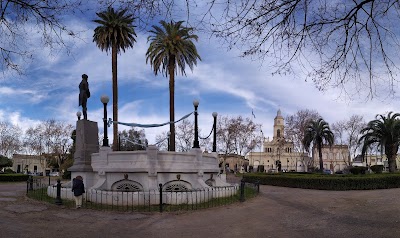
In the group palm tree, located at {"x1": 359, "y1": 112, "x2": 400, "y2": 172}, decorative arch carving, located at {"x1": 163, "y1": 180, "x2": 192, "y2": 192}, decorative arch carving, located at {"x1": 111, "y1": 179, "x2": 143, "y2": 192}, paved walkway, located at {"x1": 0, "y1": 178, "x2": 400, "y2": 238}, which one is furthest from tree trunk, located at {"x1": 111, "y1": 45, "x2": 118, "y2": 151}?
palm tree, located at {"x1": 359, "y1": 112, "x2": 400, "y2": 172}

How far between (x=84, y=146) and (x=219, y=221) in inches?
392

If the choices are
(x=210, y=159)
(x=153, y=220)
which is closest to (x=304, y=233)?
(x=153, y=220)

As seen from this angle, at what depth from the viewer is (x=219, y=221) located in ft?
38.5

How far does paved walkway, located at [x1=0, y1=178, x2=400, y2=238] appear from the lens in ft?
31.8

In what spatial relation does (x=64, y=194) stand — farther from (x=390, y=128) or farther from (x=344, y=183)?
(x=390, y=128)

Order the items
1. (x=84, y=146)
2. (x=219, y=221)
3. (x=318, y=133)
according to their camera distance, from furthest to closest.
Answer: (x=318, y=133), (x=84, y=146), (x=219, y=221)

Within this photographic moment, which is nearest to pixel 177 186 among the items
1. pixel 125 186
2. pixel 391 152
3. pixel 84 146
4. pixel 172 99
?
pixel 125 186

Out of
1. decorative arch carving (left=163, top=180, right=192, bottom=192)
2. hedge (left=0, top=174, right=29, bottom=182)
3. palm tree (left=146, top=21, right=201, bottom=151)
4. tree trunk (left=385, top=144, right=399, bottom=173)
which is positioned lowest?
hedge (left=0, top=174, right=29, bottom=182)

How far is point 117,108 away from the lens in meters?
33.6

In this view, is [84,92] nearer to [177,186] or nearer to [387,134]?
[177,186]

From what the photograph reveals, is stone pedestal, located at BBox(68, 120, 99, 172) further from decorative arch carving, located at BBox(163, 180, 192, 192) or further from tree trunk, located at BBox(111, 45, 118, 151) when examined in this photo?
tree trunk, located at BBox(111, 45, 118, 151)

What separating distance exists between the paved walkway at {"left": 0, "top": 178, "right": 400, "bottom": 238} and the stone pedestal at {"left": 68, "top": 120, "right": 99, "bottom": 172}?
3.61m

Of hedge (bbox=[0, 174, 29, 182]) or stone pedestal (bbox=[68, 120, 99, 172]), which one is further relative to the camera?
hedge (bbox=[0, 174, 29, 182])

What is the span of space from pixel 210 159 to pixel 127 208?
24.5 ft
